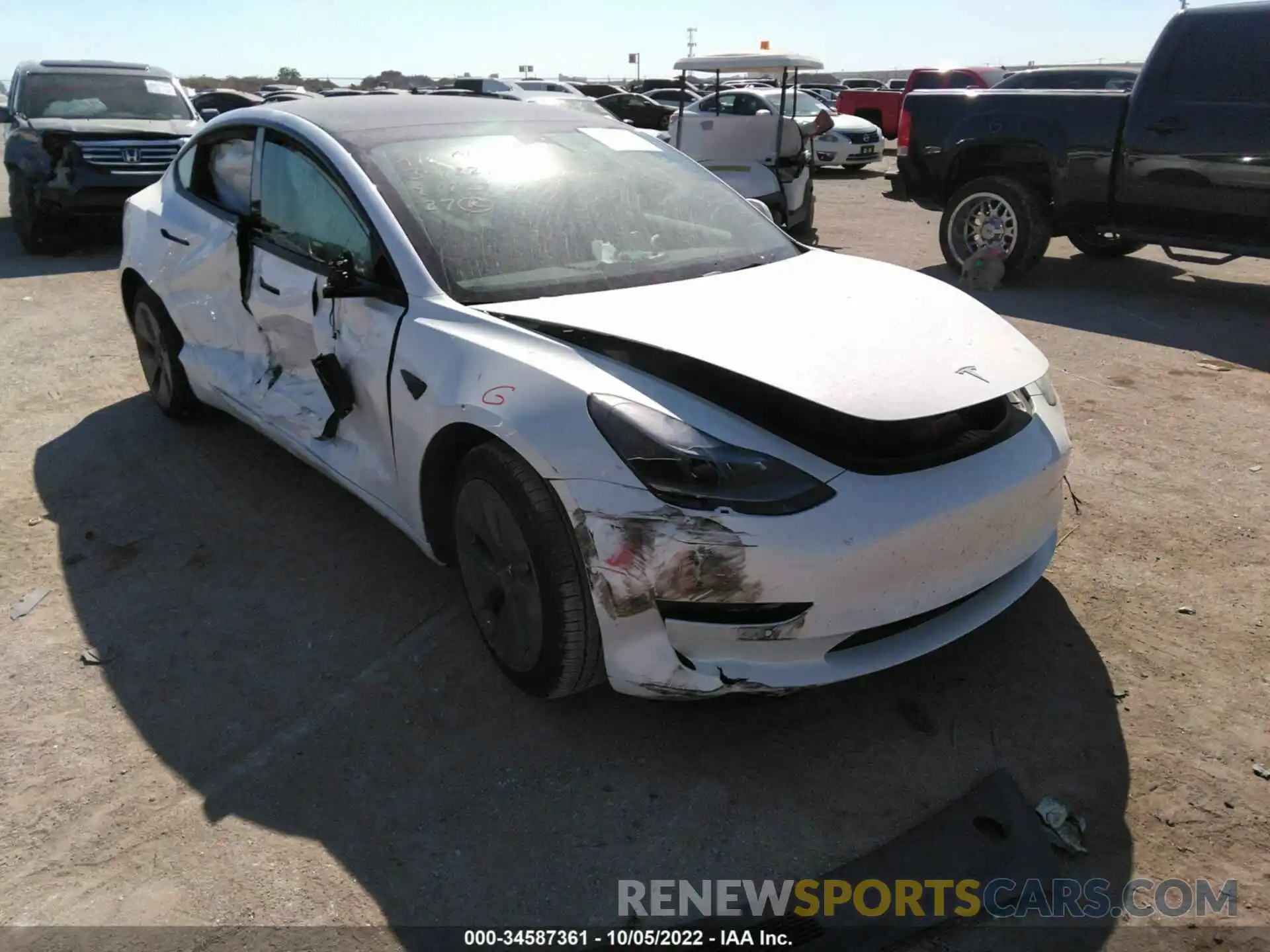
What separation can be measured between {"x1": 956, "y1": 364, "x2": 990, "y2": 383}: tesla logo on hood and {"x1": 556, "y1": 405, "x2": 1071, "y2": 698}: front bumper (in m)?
0.23

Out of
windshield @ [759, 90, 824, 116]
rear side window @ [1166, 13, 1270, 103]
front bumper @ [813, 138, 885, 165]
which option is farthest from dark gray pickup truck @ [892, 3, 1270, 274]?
front bumper @ [813, 138, 885, 165]

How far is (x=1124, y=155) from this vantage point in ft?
24.5

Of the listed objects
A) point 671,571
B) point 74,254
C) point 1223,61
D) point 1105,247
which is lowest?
point 74,254

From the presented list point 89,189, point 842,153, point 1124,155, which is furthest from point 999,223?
point 842,153

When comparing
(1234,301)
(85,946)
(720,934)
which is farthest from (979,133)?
(85,946)

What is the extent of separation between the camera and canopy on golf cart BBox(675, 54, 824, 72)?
954cm

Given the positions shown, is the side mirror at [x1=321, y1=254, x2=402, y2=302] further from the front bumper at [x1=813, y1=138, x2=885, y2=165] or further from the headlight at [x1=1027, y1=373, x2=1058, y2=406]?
the front bumper at [x1=813, y1=138, x2=885, y2=165]

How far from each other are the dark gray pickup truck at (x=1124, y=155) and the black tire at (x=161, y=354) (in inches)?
250

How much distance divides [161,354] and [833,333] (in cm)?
368

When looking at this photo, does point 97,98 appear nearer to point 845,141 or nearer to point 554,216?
point 554,216

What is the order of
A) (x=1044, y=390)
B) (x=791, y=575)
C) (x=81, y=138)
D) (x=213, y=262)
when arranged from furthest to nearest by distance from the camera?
1. (x=81, y=138)
2. (x=213, y=262)
3. (x=1044, y=390)
4. (x=791, y=575)

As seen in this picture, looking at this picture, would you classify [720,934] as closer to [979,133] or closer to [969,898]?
[969,898]

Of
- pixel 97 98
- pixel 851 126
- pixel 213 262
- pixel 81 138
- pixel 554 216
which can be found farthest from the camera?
pixel 851 126

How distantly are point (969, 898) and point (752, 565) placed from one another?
2.99ft
